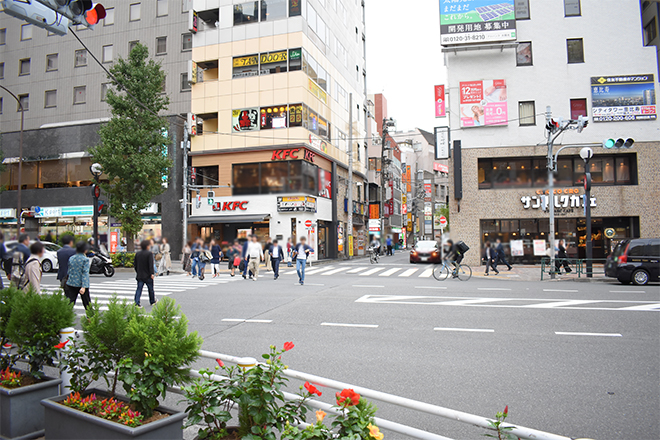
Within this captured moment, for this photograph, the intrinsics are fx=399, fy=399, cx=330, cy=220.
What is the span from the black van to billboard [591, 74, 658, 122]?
647 inches

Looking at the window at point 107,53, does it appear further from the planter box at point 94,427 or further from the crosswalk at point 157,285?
the planter box at point 94,427

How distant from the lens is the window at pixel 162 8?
139 ft

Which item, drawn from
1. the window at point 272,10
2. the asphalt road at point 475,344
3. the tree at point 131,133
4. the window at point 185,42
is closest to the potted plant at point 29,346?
the asphalt road at point 475,344

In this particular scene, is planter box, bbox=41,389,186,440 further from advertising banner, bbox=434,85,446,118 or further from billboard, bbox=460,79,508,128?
advertising banner, bbox=434,85,446,118

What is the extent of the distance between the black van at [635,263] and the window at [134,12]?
47.3 meters

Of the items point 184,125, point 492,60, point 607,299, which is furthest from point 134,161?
point 607,299

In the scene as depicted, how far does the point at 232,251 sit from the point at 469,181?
2118 millimetres

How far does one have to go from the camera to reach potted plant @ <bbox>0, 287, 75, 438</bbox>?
12.7 ft

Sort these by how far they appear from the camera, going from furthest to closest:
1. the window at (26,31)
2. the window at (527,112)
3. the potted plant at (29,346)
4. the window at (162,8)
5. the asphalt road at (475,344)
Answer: the window at (162,8)
the asphalt road at (475,344)
the potted plant at (29,346)
the window at (527,112)
the window at (26,31)

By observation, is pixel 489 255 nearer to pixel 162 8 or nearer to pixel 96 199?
pixel 96 199

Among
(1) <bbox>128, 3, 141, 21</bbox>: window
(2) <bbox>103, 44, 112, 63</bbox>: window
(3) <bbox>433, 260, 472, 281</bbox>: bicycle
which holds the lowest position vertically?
(3) <bbox>433, 260, 472, 281</bbox>: bicycle

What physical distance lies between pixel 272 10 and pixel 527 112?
289 cm

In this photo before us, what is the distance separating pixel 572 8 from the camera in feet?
10.9

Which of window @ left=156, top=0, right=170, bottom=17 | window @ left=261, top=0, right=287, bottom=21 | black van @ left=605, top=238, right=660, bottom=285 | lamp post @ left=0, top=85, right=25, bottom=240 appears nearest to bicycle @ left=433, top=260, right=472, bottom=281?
lamp post @ left=0, top=85, right=25, bottom=240
